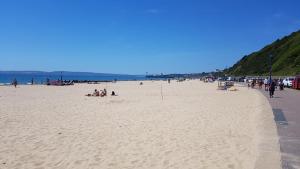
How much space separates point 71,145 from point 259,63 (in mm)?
139210

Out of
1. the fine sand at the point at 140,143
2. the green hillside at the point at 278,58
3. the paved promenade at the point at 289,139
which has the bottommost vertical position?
the fine sand at the point at 140,143

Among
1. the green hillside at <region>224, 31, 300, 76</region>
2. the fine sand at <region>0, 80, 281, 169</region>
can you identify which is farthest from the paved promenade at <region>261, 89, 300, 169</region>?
the green hillside at <region>224, 31, 300, 76</region>

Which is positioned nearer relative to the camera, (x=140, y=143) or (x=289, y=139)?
(x=289, y=139)

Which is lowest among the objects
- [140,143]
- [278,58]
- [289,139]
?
[140,143]

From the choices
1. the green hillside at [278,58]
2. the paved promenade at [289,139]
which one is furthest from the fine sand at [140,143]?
the green hillside at [278,58]

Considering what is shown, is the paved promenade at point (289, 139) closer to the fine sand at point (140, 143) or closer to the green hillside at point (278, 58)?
the fine sand at point (140, 143)

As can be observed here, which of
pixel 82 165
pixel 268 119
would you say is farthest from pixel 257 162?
pixel 268 119

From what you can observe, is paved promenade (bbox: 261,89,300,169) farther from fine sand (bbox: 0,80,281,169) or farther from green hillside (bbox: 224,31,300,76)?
green hillside (bbox: 224,31,300,76)

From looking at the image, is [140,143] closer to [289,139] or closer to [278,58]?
[289,139]

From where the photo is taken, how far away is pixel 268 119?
14.6 meters

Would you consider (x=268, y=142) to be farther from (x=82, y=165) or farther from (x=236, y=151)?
(x=82, y=165)

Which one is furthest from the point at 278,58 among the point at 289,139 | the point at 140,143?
the point at 140,143

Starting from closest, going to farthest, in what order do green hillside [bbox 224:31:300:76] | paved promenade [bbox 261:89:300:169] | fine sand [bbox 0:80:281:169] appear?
paved promenade [bbox 261:89:300:169]
fine sand [bbox 0:80:281:169]
green hillside [bbox 224:31:300:76]

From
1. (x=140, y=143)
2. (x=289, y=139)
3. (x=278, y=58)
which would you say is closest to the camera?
(x=289, y=139)
